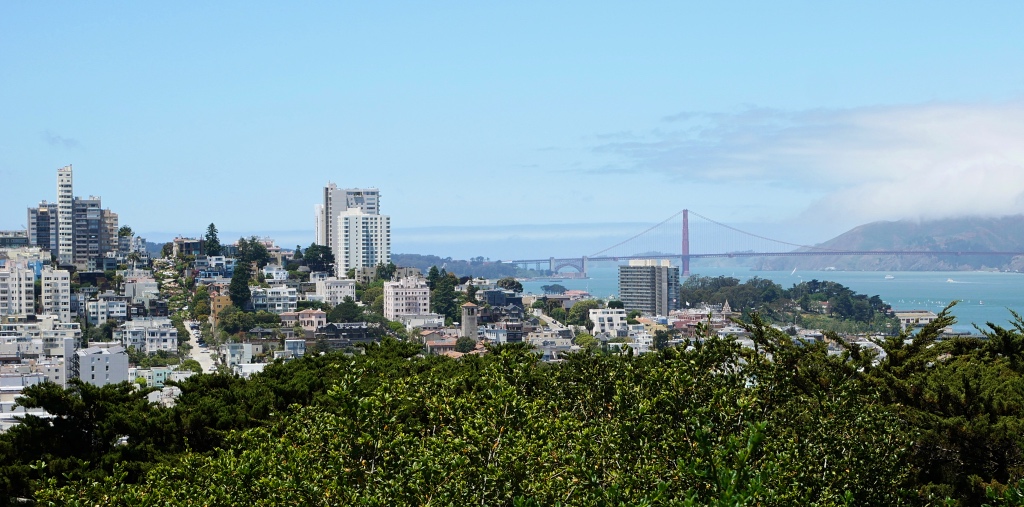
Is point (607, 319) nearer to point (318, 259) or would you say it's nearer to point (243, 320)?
point (243, 320)

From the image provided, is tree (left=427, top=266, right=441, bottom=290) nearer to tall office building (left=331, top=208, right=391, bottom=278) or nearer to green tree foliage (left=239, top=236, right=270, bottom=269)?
green tree foliage (left=239, top=236, right=270, bottom=269)

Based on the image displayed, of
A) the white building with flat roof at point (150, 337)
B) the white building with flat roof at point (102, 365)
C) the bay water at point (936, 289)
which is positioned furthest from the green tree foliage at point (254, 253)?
the bay water at point (936, 289)

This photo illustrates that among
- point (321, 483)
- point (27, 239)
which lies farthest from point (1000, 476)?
point (27, 239)

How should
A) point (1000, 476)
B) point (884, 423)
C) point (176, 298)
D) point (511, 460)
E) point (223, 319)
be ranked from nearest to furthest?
point (511, 460), point (884, 423), point (1000, 476), point (223, 319), point (176, 298)

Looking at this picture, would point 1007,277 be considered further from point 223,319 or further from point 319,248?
point 223,319

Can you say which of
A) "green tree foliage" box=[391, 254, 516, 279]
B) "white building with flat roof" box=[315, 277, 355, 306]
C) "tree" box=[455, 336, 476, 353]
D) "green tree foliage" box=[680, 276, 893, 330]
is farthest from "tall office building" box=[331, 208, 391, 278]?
"green tree foliage" box=[391, 254, 516, 279]

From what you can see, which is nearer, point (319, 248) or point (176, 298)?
point (176, 298)

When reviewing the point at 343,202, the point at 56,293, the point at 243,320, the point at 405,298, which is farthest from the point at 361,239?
the point at 243,320
